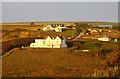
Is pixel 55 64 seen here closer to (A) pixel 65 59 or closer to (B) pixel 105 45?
(A) pixel 65 59

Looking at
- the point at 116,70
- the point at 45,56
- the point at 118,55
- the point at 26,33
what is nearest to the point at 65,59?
the point at 45,56

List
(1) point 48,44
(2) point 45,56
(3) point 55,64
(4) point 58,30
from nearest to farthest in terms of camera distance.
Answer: (3) point 55,64 < (2) point 45,56 < (1) point 48,44 < (4) point 58,30

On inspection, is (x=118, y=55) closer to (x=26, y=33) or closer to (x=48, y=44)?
(x=48, y=44)

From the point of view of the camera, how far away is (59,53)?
43438mm

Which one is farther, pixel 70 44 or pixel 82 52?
pixel 70 44

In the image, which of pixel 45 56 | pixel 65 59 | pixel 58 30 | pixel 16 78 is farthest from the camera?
pixel 58 30

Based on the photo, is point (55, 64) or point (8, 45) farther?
point (8, 45)

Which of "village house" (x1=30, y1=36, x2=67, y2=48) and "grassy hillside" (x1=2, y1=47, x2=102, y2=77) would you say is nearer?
"grassy hillside" (x1=2, y1=47, x2=102, y2=77)

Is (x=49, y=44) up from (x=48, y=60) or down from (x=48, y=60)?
up

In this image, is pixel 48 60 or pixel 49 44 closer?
pixel 48 60

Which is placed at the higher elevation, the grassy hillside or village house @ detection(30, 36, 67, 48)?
village house @ detection(30, 36, 67, 48)

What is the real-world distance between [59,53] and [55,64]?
9.41 m

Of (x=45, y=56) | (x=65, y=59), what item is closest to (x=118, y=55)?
(x=65, y=59)

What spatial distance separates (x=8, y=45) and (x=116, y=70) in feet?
120
